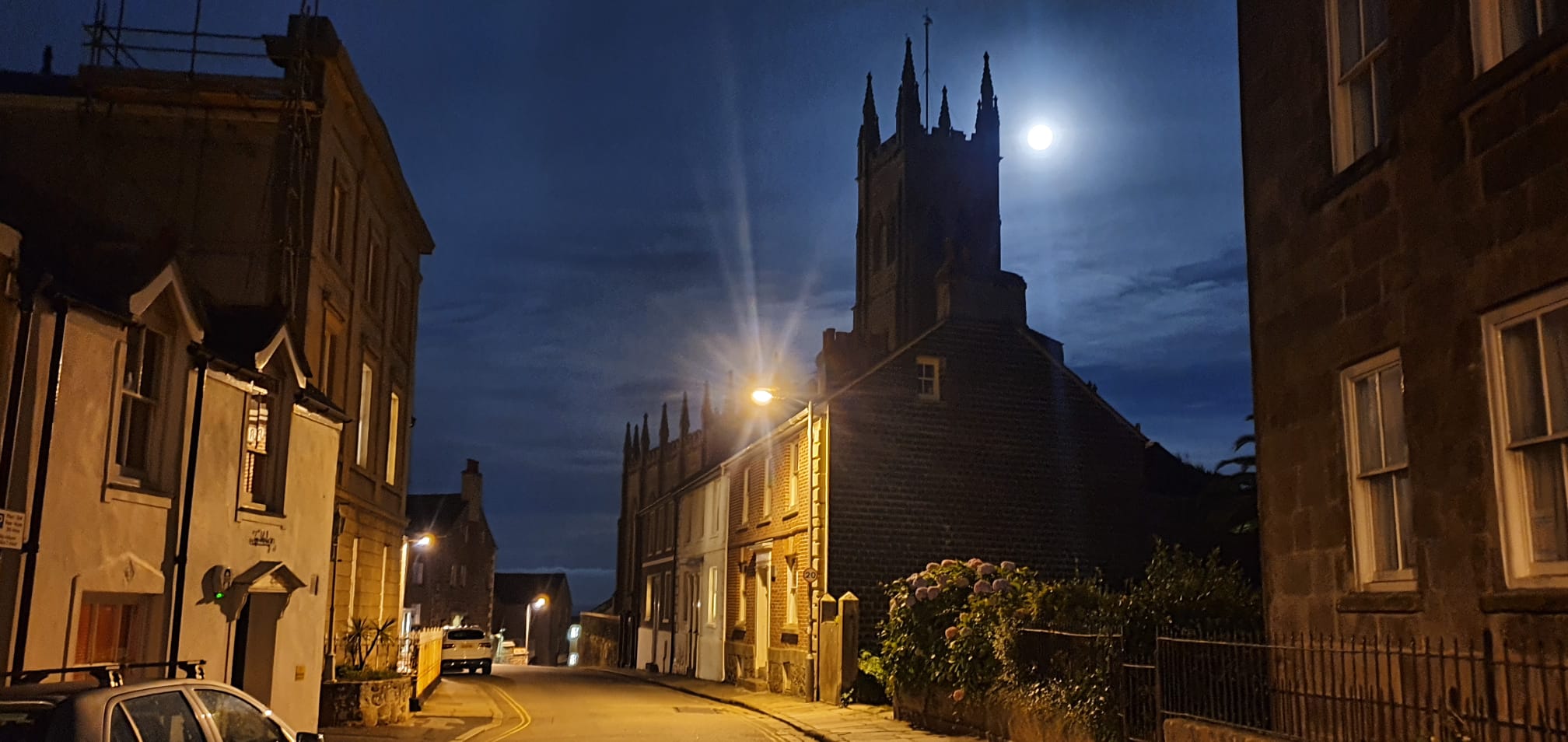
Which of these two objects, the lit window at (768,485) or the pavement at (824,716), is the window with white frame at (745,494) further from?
the pavement at (824,716)

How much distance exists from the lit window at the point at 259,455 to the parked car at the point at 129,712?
685cm

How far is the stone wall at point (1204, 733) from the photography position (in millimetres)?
10031

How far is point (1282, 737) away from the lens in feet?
31.8

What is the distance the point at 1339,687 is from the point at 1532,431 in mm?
2838

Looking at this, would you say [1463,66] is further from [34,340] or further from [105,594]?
[105,594]

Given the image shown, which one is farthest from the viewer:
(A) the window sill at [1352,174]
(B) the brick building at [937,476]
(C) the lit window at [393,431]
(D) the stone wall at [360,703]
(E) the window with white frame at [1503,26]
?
(B) the brick building at [937,476]

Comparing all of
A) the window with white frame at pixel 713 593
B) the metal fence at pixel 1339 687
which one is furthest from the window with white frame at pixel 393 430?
the metal fence at pixel 1339 687

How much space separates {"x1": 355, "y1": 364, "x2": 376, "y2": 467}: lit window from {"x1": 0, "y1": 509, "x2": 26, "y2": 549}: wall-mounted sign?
12994 mm

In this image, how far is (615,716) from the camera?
2252 cm

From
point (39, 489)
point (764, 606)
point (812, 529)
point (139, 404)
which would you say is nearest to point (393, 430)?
point (812, 529)

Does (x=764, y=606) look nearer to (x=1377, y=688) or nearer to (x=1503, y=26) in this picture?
(x=1377, y=688)

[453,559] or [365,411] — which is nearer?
[365,411]

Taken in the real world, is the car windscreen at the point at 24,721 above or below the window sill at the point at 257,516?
below

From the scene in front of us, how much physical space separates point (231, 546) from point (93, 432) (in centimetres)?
302
